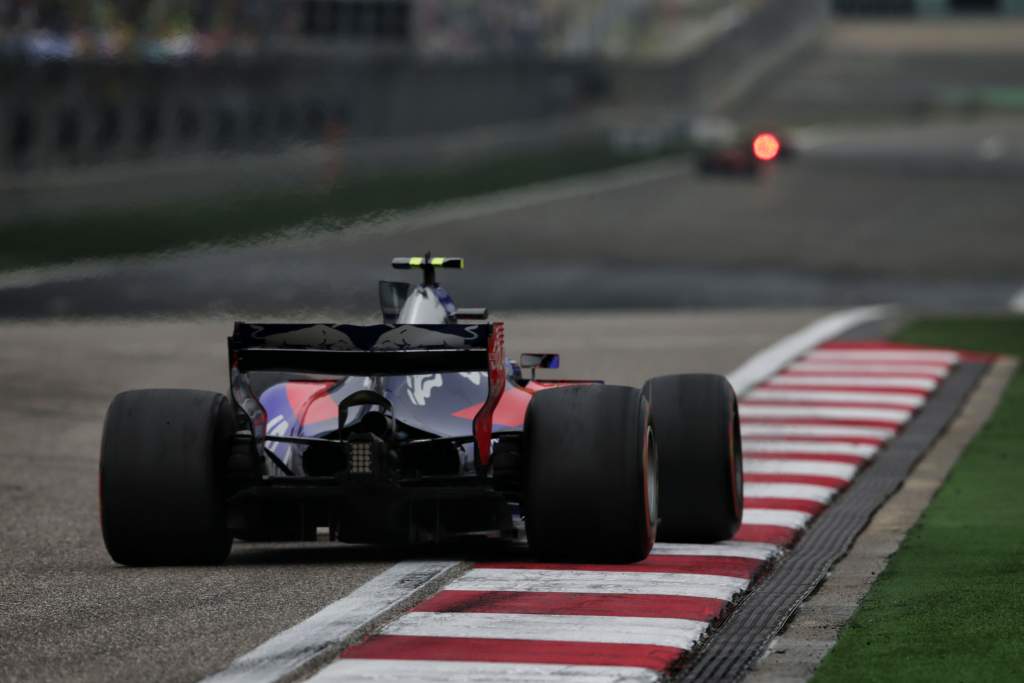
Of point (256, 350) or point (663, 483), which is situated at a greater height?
point (256, 350)

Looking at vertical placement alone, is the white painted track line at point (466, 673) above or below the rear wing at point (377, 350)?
below

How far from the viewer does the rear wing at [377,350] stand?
34.5 feet

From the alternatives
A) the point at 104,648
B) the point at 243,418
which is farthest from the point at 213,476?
the point at 104,648

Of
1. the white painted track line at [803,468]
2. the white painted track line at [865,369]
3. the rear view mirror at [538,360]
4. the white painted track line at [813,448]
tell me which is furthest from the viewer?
the white painted track line at [865,369]

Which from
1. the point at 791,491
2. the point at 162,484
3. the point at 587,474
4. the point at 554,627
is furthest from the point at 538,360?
Result: the point at 554,627

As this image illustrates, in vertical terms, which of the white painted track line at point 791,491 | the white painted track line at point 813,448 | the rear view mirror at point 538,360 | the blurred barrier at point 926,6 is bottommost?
the white painted track line at point 813,448

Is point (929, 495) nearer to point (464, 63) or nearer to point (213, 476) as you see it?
point (213, 476)

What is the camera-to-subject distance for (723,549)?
11148 mm

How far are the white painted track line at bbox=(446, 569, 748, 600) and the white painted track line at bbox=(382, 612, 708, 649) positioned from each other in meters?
0.66

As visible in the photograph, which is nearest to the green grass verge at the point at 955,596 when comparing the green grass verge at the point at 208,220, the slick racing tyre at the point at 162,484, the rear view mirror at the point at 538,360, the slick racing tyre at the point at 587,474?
the slick racing tyre at the point at 587,474

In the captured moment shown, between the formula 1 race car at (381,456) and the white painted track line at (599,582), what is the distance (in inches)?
7.7

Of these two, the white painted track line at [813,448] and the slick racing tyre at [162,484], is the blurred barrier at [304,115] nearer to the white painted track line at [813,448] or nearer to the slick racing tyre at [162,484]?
the white painted track line at [813,448]

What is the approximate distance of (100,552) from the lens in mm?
11156

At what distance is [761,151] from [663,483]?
103 ft
